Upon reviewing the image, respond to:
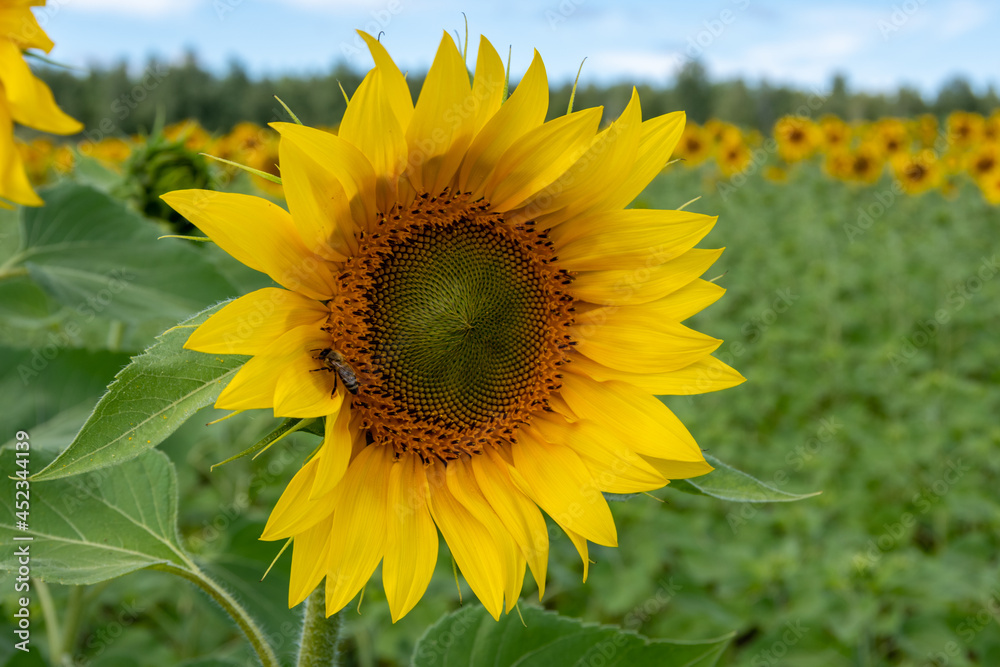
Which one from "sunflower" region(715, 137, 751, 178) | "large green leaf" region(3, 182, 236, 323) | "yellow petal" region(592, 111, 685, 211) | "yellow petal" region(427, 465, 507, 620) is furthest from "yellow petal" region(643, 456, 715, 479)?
"sunflower" region(715, 137, 751, 178)

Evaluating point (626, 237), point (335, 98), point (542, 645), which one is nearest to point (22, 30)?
point (626, 237)

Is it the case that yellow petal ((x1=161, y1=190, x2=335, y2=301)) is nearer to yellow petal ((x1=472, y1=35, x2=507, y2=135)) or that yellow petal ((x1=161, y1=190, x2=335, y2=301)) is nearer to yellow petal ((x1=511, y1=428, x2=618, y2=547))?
yellow petal ((x1=472, y1=35, x2=507, y2=135))

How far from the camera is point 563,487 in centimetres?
104

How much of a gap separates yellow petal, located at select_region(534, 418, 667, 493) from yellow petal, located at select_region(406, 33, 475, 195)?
392 mm

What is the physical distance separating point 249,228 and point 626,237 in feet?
1.62

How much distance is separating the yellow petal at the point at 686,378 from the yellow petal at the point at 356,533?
35 cm

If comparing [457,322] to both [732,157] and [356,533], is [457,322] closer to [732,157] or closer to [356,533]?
[356,533]

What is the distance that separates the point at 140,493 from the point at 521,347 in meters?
0.59

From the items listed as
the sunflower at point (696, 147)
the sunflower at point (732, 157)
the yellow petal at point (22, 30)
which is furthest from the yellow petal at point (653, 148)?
the sunflower at point (732, 157)

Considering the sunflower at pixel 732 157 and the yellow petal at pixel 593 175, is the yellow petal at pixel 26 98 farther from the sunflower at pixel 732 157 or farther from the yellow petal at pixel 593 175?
the sunflower at pixel 732 157

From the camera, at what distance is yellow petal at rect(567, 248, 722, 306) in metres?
1.04

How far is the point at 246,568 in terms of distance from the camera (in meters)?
1.59

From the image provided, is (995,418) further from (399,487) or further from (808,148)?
(808,148)

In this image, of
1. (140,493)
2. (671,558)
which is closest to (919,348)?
(671,558)
